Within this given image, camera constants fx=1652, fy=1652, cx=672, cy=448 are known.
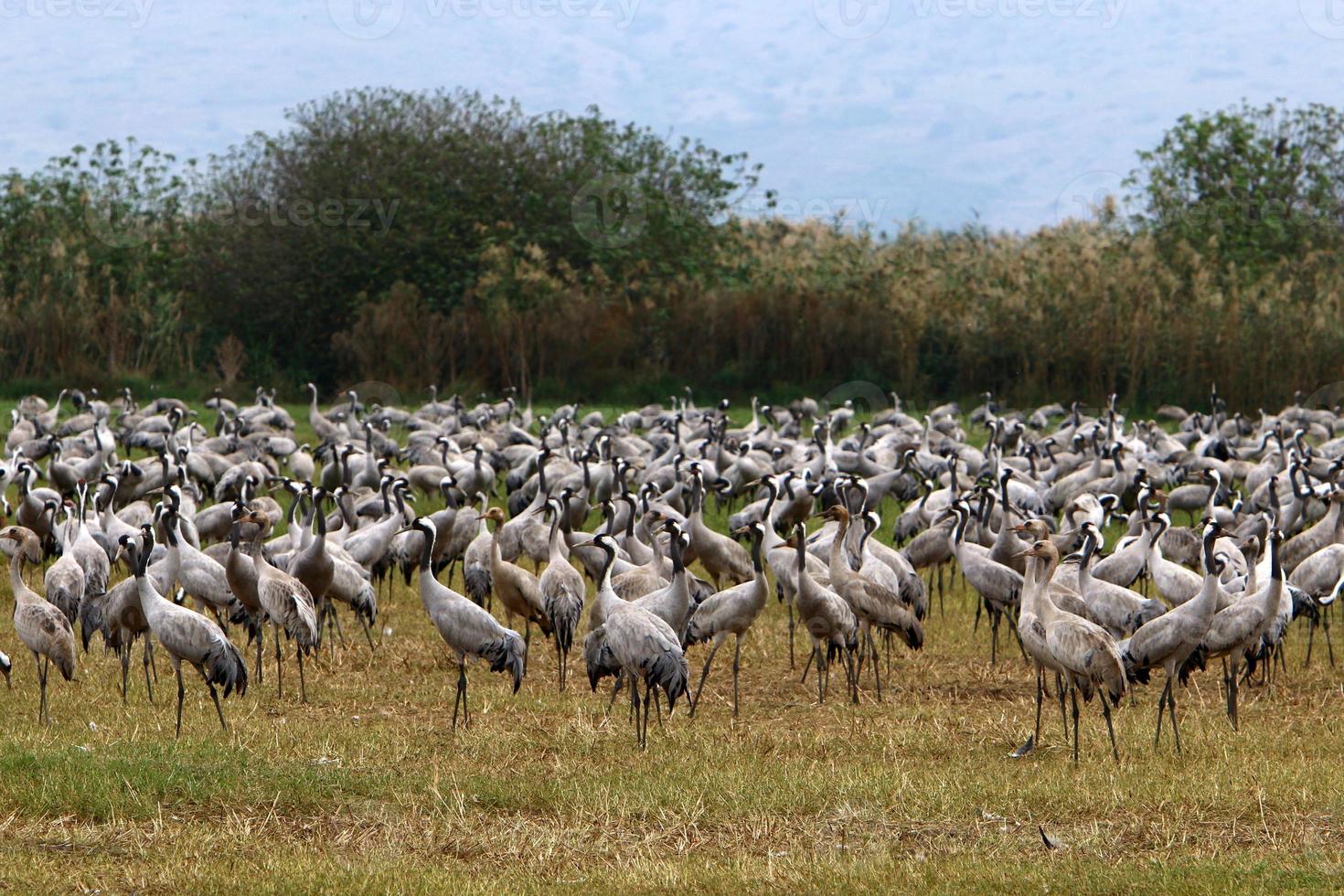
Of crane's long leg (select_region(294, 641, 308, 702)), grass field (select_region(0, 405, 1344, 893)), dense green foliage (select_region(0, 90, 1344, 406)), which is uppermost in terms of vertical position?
dense green foliage (select_region(0, 90, 1344, 406))

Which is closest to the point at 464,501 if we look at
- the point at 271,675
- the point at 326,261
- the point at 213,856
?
the point at 271,675

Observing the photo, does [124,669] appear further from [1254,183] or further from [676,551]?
[1254,183]

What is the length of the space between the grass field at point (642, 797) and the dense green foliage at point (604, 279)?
63.0 feet

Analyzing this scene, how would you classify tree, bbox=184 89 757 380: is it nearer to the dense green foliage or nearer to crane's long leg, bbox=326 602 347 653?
the dense green foliage

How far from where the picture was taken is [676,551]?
10.0 metres

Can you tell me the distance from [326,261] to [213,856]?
91.4 feet

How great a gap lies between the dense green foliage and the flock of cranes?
5991 mm

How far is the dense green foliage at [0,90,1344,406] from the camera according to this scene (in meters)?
28.9

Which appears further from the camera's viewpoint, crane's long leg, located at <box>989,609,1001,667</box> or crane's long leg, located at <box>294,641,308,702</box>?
crane's long leg, located at <box>989,609,1001,667</box>

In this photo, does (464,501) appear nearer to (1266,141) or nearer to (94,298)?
(94,298)

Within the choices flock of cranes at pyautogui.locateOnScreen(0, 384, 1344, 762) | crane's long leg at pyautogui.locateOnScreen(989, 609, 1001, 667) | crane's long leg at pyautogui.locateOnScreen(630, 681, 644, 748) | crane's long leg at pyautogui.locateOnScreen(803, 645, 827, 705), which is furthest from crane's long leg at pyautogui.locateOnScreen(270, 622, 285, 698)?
crane's long leg at pyautogui.locateOnScreen(989, 609, 1001, 667)

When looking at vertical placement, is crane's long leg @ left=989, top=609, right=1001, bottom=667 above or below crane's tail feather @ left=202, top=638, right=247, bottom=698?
below

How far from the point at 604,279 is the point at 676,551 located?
80.3ft

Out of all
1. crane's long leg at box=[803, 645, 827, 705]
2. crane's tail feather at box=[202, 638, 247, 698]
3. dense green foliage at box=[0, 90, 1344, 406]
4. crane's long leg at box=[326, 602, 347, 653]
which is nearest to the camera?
crane's tail feather at box=[202, 638, 247, 698]
